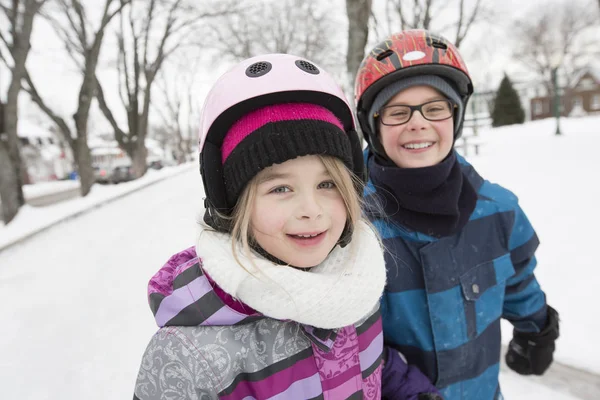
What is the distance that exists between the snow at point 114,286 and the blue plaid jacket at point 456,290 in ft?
2.66

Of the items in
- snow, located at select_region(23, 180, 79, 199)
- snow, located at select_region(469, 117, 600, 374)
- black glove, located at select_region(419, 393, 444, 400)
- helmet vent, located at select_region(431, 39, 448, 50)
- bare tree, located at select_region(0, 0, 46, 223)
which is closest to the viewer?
black glove, located at select_region(419, 393, 444, 400)

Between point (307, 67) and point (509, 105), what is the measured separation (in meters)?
32.7

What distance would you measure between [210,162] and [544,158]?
1057cm

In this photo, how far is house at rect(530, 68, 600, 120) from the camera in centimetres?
4394

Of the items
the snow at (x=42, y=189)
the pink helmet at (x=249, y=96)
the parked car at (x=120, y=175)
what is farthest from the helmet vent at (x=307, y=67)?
the snow at (x=42, y=189)

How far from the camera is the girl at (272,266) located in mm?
1019

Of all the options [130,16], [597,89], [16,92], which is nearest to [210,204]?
[16,92]

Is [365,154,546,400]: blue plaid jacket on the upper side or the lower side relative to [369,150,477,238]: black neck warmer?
lower

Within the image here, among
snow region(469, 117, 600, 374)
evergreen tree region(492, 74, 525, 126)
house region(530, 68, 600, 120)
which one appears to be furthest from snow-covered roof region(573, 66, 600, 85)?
snow region(469, 117, 600, 374)

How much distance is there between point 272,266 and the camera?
3.52 feet

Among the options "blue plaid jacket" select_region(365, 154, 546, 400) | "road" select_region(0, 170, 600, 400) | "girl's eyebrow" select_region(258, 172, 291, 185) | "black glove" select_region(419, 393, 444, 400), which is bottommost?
"road" select_region(0, 170, 600, 400)

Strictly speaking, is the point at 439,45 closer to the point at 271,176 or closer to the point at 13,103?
the point at 271,176

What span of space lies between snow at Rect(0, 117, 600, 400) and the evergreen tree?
2435cm

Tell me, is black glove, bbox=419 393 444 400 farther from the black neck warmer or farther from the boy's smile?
the boy's smile
